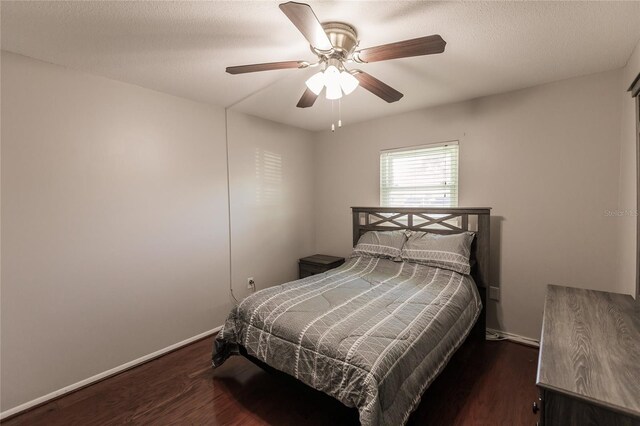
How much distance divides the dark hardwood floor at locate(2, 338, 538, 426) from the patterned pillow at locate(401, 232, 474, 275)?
788 millimetres

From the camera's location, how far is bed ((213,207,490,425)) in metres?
1.43

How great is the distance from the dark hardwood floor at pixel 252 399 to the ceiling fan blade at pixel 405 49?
6.33 ft

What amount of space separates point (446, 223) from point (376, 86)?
169cm

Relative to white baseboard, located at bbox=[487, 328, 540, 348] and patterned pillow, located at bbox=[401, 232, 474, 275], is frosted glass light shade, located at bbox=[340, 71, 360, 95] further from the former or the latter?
white baseboard, located at bbox=[487, 328, 540, 348]

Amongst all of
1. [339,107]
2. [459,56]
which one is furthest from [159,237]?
[459,56]

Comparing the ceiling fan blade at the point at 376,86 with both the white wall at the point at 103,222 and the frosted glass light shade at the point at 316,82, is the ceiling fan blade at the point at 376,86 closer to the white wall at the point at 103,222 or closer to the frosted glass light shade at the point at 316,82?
the frosted glass light shade at the point at 316,82

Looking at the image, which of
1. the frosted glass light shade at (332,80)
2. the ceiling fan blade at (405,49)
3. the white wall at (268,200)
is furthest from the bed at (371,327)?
the ceiling fan blade at (405,49)

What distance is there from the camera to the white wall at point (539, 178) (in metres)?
2.30

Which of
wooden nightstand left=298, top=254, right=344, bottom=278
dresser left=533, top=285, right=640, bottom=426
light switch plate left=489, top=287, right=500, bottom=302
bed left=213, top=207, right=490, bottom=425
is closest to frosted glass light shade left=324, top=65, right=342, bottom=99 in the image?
bed left=213, top=207, right=490, bottom=425

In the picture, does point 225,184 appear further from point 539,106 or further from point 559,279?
point 559,279

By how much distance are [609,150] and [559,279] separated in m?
1.10

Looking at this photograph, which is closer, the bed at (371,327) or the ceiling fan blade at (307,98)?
the bed at (371,327)

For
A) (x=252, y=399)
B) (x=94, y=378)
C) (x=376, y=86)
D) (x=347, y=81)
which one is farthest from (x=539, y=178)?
(x=94, y=378)

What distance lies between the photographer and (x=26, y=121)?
192 centimetres
